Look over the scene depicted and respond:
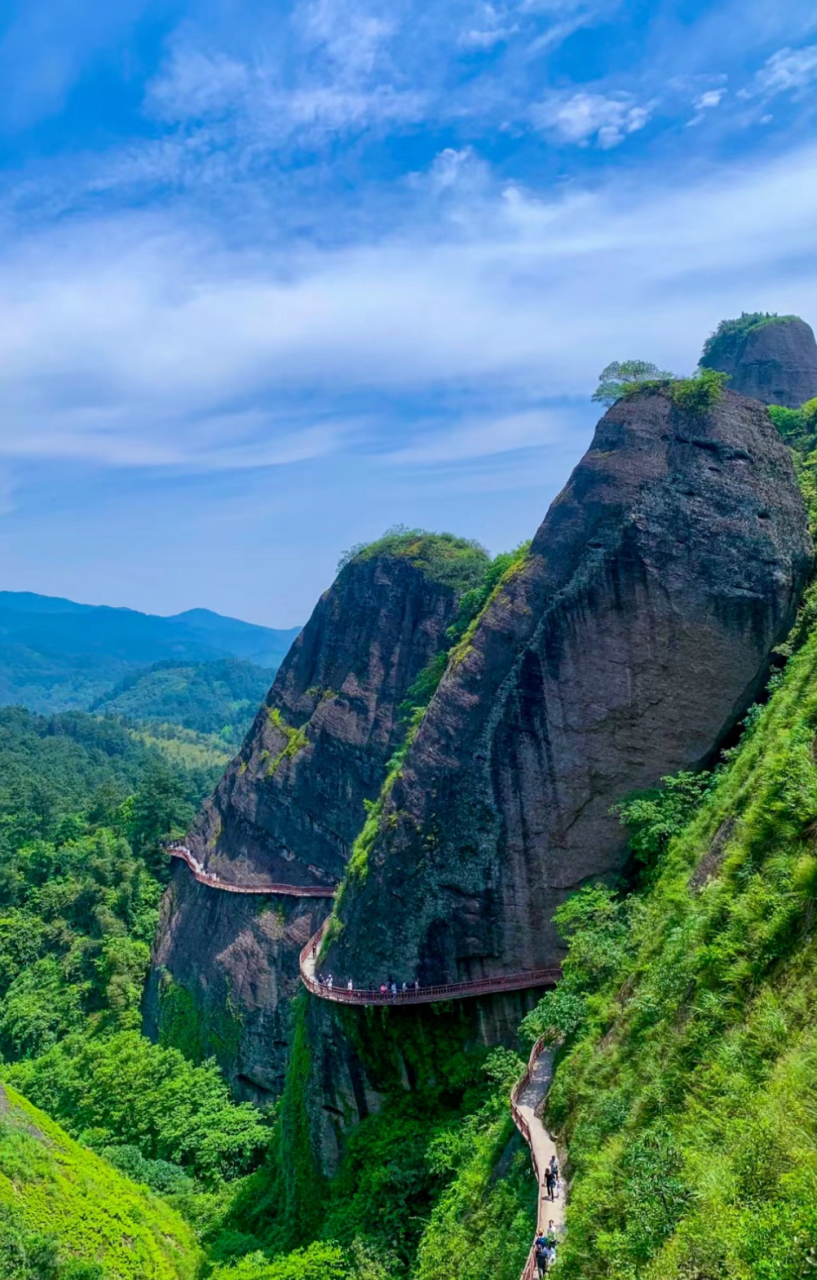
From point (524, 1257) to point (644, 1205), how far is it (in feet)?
18.9

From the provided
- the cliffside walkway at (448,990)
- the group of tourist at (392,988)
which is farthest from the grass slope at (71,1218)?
the group of tourist at (392,988)

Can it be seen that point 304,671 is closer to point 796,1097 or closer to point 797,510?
point 797,510

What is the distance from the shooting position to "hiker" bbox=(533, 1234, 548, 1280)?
11742mm

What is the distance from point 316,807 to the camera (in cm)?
4062

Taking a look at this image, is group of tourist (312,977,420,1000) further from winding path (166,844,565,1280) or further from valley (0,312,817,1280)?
valley (0,312,817,1280)

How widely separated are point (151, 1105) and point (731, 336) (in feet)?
Result: 192

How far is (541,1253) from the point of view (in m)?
11.9

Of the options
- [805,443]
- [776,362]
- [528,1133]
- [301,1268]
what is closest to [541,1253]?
[528,1133]

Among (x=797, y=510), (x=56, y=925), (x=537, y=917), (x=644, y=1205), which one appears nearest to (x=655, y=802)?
(x=537, y=917)

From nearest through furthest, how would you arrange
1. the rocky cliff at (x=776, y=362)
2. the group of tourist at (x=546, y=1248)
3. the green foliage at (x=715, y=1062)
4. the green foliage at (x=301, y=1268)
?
→ the green foliage at (x=715, y=1062) → the group of tourist at (x=546, y=1248) → the green foliage at (x=301, y=1268) → the rocky cliff at (x=776, y=362)

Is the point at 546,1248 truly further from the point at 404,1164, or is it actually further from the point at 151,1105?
the point at 151,1105

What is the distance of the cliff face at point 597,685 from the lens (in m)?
23.4

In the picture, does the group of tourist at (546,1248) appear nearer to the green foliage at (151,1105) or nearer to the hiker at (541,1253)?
the hiker at (541,1253)

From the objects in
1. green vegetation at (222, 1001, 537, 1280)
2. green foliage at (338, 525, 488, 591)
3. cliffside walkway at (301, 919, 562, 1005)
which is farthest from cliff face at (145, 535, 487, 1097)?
cliffside walkway at (301, 919, 562, 1005)
